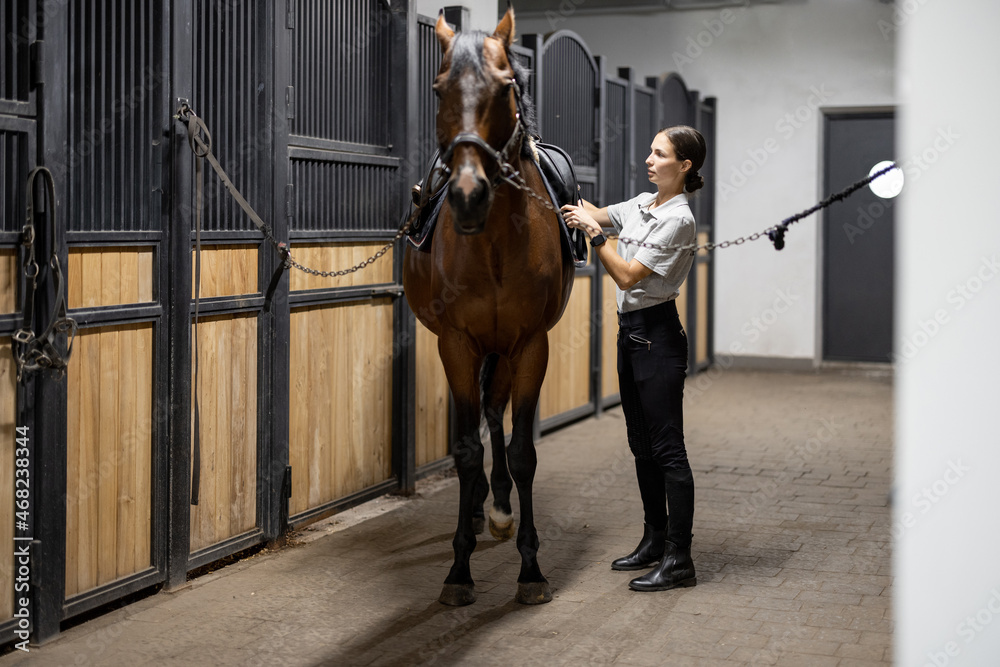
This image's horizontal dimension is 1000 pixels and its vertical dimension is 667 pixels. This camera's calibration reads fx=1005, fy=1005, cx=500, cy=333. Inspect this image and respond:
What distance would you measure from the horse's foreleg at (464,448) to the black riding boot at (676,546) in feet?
1.93

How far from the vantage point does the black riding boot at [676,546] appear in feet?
11.2

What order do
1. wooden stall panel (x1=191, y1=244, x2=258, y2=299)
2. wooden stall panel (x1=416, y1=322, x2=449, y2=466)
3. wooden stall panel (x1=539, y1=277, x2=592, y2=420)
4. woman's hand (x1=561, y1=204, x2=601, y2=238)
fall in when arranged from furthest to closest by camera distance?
1. wooden stall panel (x1=539, y1=277, x2=592, y2=420)
2. wooden stall panel (x1=416, y1=322, x2=449, y2=466)
3. wooden stall panel (x1=191, y1=244, x2=258, y2=299)
4. woman's hand (x1=561, y1=204, x2=601, y2=238)

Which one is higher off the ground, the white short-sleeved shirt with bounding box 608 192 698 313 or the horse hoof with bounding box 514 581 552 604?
the white short-sleeved shirt with bounding box 608 192 698 313

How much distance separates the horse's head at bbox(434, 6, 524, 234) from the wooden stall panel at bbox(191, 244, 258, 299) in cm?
120

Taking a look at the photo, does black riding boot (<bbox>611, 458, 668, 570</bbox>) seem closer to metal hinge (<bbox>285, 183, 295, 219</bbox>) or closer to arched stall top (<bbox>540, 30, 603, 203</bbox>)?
metal hinge (<bbox>285, 183, 295, 219</bbox>)

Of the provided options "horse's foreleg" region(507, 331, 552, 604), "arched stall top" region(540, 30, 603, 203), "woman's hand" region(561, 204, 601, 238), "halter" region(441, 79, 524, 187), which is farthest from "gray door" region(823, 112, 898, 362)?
Result: "halter" region(441, 79, 524, 187)

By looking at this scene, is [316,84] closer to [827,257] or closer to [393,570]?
[393,570]

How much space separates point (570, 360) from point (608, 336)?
2.44 feet

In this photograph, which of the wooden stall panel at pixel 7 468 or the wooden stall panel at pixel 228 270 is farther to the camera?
the wooden stall panel at pixel 228 270

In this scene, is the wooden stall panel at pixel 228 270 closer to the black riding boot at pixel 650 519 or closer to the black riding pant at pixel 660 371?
the black riding pant at pixel 660 371

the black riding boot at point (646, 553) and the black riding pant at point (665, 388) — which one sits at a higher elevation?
the black riding pant at point (665, 388)

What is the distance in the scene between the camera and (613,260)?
129 inches

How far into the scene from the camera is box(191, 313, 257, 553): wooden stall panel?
11.7 ft

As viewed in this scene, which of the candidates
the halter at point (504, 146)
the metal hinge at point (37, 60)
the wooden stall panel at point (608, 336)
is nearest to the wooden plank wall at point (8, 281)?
the metal hinge at point (37, 60)
